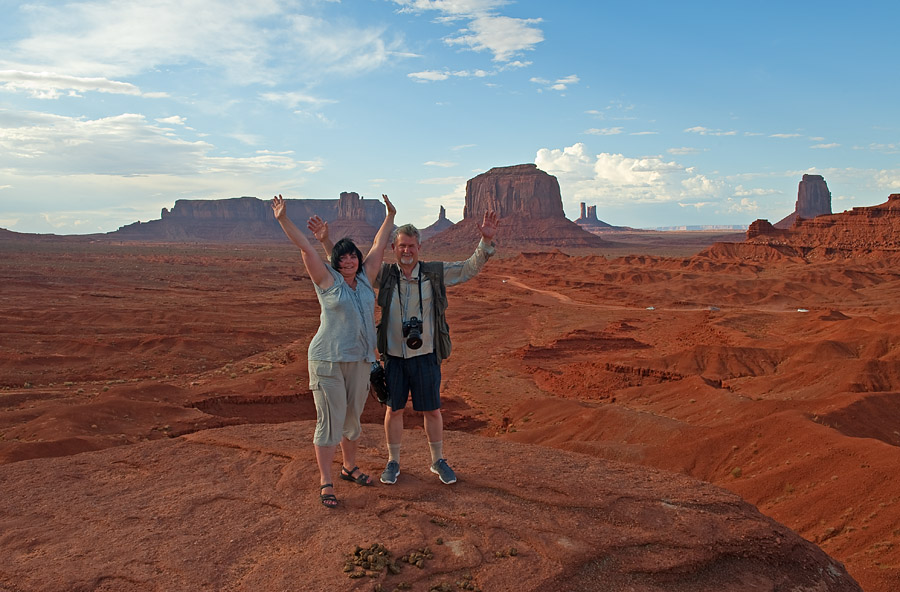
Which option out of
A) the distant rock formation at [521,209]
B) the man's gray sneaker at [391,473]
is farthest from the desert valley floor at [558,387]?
the distant rock formation at [521,209]

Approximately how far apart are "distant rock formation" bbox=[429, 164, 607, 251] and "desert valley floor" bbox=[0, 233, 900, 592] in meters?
91.4

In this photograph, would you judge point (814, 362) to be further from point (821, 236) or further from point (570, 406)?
point (821, 236)

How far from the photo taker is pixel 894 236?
6106 cm

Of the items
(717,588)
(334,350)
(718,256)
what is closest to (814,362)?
(717,588)

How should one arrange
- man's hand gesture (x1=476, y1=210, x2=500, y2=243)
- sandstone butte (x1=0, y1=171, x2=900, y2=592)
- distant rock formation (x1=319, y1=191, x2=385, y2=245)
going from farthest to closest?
distant rock formation (x1=319, y1=191, x2=385, y2=245) → man's hand gesture (x1=476, y1=210, x2=500, y2=243) → sandstone butte (x1=0, y1=171, x2=900, y2=592)

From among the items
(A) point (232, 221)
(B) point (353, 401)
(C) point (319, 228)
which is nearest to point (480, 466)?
(B) point (353, 401)

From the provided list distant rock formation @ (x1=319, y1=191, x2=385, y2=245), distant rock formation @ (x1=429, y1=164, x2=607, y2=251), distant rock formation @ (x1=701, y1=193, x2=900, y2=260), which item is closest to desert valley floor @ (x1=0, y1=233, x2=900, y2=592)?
distant rock formation @ (x1=701, y1=193, x2=900, y2=260)

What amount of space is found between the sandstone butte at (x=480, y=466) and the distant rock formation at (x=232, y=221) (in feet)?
496

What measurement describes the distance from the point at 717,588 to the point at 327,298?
3231 mm

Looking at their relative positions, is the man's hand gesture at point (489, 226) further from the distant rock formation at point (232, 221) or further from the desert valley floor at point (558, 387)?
the distant rock formation at point (232, 221)

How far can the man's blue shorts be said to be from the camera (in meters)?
4.80

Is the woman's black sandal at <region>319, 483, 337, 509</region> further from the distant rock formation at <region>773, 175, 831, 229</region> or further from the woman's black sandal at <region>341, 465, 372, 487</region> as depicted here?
the distant rock formation at <region>773, 175, 831, 229</region>

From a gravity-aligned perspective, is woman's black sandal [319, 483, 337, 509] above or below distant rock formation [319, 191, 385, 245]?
below

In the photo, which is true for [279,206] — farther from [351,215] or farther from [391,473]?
[351,215]
